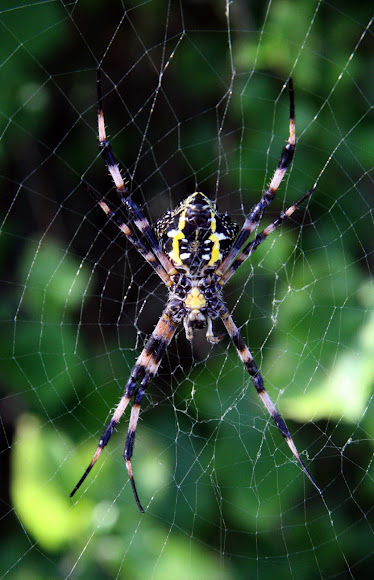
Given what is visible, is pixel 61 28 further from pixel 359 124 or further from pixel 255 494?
pixel 255 494

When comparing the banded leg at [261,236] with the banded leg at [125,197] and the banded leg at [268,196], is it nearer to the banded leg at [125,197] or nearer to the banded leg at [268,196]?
the banded leg at [268,196]

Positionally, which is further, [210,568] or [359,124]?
[359,124]

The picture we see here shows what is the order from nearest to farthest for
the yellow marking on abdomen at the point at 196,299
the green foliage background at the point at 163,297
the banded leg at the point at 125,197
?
the green foliage background at the point at 163,297, the banded leg at the point at 125,197, the yellow marking on abdomen at the point at 196,299

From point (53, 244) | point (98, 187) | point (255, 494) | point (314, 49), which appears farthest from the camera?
point (98, 187)

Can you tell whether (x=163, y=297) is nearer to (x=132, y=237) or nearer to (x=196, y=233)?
(x=132, y=237)

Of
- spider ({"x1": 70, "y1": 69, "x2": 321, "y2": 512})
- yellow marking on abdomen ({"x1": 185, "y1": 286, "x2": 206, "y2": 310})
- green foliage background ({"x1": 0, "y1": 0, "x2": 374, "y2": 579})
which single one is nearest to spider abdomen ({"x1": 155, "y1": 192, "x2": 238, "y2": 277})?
spider ({"x1": 70, "y1": 69, "x2": 321, "y2": 512})

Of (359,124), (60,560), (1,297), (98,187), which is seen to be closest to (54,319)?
(1,297)

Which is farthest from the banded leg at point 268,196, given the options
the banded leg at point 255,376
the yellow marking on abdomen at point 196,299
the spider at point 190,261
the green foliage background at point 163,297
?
the banded leg at point 255,376

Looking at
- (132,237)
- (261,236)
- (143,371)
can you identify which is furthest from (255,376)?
(132,237)
